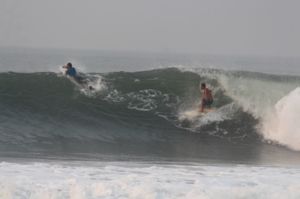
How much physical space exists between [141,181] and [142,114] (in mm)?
8467

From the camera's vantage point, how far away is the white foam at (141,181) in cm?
721

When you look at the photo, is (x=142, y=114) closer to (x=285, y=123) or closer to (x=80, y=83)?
(x=80, y=83)

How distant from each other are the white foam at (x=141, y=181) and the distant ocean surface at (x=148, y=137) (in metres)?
0.02

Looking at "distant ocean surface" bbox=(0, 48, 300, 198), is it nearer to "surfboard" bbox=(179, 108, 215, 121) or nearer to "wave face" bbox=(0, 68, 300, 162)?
"wave face" bbox=(0, 68, 300, 162)

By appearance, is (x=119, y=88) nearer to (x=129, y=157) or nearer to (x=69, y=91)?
(x=69, y=91)

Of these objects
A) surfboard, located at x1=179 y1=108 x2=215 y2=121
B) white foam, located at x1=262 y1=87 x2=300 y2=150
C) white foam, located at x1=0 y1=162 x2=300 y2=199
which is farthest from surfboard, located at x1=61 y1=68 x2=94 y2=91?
white foam, located at x1=0 y1=162 x2=300 y2=199

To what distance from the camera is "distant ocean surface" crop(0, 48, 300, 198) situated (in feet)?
25.6

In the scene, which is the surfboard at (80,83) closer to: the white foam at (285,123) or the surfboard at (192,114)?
the surfboard at (192,114)

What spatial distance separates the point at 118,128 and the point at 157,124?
128cm

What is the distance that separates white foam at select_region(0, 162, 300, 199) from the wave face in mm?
2639

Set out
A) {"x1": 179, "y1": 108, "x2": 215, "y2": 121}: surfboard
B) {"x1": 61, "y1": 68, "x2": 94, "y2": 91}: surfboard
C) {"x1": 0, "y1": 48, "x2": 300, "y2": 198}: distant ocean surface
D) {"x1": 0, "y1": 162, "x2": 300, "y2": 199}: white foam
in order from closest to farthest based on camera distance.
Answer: {"x1": 0, "y1": 162, "x2": 300, "y2": 199}: white foam
{"x1": 0, "y1": 48, "x2": 300, "y2": 198}: distant ocean surface
{"x1": 179, "y1": 108, "x2": 215, "y2": 121}: surfboard
{"x1": 61, "y1": 68, "x2": 94, "y2": 91}: surfboard

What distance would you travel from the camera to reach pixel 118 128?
50.3 feet

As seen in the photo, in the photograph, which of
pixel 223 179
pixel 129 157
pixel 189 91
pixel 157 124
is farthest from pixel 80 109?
pixel 223 179

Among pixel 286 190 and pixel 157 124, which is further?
pixel 157 124
